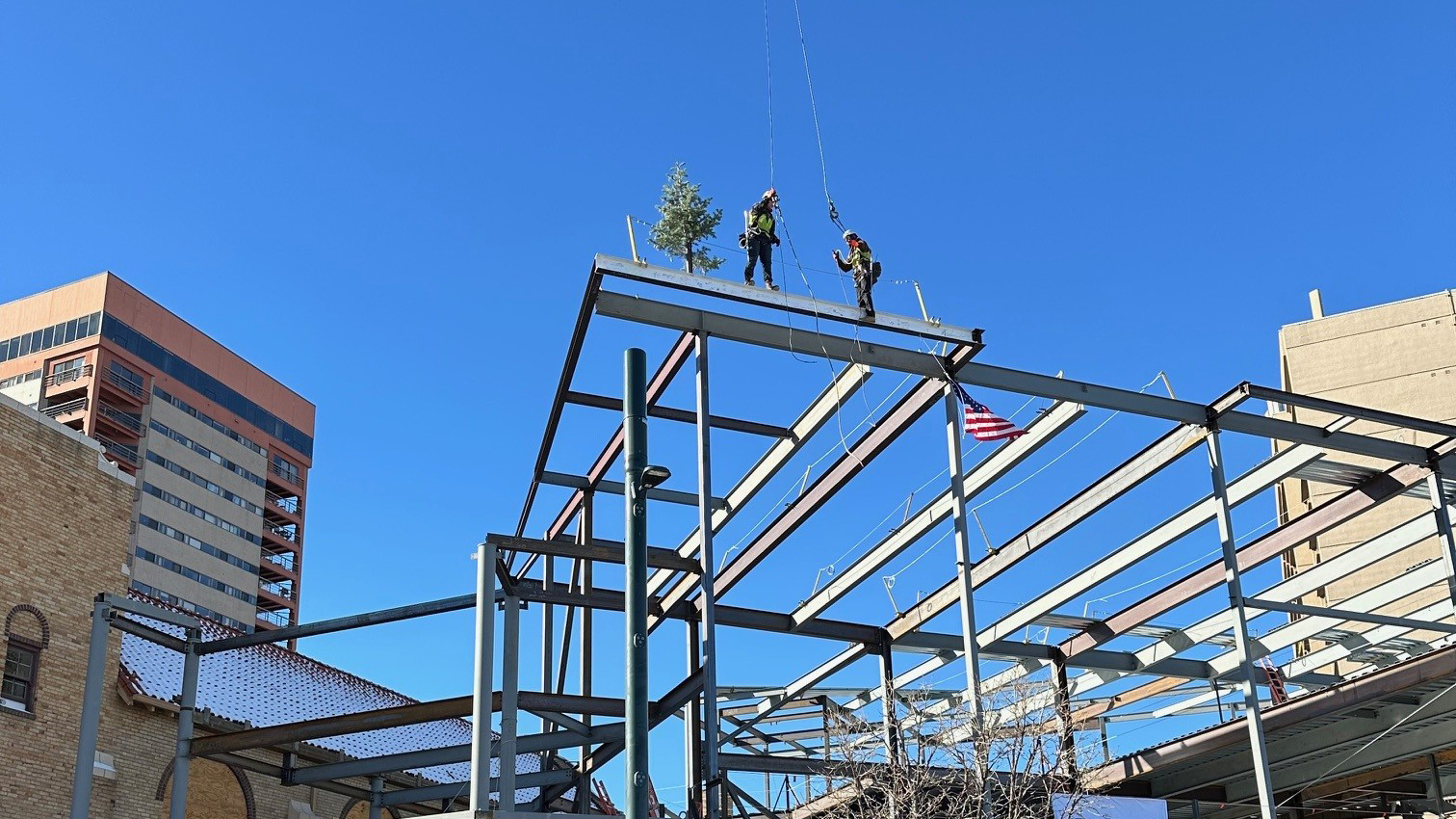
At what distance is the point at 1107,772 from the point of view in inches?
909

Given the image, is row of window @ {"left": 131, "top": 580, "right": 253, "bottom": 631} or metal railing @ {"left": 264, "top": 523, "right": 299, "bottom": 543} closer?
row of window @ {"left": 131, "top": 580, "right": 253, "bottom": 631}

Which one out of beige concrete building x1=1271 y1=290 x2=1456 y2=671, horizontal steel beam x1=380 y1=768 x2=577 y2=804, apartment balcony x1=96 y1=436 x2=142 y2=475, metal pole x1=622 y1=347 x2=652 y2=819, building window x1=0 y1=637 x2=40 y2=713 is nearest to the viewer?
metal pole x1=622 y1=347 x2=652 y2=819

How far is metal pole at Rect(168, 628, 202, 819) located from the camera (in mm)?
18734

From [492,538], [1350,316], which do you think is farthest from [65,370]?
[492,538]

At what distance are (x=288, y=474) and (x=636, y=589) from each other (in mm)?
104558

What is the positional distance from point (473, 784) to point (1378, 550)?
15993 mm

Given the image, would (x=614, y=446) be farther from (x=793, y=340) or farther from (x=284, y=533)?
(x=284, y=533)

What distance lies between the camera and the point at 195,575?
317 feet

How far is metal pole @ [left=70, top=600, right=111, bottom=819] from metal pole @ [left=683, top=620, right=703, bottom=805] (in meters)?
7.69

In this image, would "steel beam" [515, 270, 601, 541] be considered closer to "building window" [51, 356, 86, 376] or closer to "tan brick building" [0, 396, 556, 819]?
"tan brick building" [0, 396, 556, 819]

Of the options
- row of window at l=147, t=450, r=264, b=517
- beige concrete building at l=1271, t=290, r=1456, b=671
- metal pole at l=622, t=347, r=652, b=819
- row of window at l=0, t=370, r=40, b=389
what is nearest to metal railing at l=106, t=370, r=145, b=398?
row of window at l=147, t=450, r=264, b=517

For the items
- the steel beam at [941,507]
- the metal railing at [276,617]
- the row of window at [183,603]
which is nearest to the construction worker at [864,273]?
the steel beam at [941,507]

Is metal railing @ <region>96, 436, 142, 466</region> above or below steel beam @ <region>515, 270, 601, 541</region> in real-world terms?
above

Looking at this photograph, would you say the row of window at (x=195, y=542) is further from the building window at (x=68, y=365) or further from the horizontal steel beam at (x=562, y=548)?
the horizontal steel beam at (x=562, y=548)
